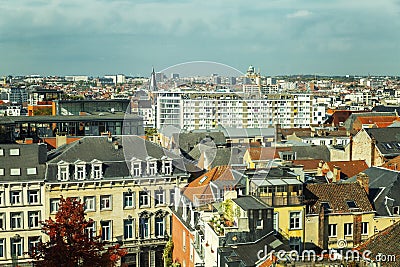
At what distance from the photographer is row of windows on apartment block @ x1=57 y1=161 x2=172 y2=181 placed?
3866cm

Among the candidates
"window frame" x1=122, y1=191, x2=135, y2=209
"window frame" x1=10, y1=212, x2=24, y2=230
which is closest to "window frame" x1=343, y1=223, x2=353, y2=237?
"window frame" x1=122, y1=191, x2=135, y2=209

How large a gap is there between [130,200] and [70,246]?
14.5 meters

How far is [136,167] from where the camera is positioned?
3972cm

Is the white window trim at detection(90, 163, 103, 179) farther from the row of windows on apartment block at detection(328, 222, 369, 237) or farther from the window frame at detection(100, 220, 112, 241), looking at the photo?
the row of windows on apartment block at detection(328, 222, 369, 237)

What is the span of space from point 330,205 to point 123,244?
1596 centimetres

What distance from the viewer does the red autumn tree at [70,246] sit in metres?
25.0

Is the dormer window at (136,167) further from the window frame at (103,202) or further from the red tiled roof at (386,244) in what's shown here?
the red tiled roof at (386,244)

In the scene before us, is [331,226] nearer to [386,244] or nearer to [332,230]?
[332,230]

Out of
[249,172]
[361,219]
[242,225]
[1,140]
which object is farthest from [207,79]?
[1,140]

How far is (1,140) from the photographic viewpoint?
4919 centimetres

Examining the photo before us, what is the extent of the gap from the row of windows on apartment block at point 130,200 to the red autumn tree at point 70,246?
12097mm

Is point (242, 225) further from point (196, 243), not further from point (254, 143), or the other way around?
point (254, 143)

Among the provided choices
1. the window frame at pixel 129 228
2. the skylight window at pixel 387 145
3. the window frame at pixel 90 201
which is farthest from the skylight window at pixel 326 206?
the skylight window at pixel 387 145

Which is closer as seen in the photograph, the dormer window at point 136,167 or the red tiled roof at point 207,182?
the red tiled roof at point 207,182
